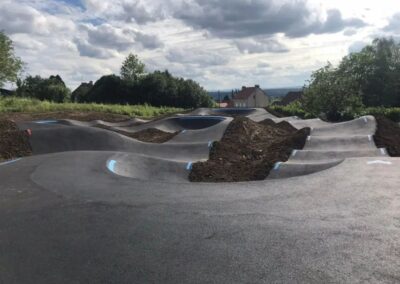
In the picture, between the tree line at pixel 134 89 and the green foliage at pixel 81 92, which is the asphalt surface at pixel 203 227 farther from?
the green foliage at pixel 81 92

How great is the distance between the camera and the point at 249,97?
414 ft

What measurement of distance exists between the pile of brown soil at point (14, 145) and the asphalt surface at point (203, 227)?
5.16 meters

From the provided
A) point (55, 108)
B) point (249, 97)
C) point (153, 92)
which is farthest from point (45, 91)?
point (249, 97)

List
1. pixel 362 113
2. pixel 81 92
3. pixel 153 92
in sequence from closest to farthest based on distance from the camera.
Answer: pixel 362 113, pixel 153 92, pixel 81 92

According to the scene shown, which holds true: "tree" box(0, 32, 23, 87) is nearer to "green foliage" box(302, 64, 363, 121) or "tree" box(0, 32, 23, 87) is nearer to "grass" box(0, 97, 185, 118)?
"grass" box(0, 97, 185, 118)

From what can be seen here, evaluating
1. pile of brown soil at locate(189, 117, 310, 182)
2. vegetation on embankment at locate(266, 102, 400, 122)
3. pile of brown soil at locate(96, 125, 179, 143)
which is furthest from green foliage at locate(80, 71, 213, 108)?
pile of brown soil at locate(189, 117, 310, 182)

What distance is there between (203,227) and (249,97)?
12151 centimetres

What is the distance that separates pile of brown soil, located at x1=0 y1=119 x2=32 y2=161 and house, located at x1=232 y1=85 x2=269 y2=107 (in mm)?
106974

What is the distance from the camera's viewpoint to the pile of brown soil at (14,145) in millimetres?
16047

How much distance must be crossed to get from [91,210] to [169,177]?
5.27m

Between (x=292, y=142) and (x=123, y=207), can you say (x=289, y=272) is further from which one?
(x=292, y=142)

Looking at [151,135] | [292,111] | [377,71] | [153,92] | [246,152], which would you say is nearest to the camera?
[246,152]

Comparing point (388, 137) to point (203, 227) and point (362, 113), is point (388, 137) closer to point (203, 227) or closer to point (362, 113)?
point (203, 227)

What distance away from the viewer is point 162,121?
24.7 m
